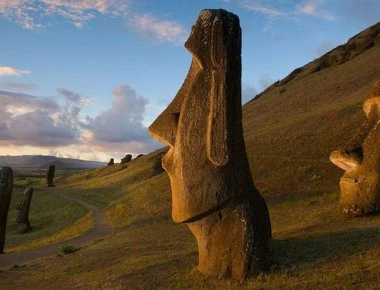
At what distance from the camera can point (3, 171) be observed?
26594 mm

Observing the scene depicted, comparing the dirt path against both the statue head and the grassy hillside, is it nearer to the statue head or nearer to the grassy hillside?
the grassy hillside

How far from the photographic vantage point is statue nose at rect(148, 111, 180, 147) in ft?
40.2

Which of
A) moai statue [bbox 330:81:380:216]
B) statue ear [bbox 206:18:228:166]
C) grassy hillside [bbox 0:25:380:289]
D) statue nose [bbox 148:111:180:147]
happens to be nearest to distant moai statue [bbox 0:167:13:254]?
grassy hillside [bbox 0:25:380:289]

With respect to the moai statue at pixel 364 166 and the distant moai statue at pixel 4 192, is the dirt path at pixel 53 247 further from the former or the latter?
the moai statue at pixel 364 166

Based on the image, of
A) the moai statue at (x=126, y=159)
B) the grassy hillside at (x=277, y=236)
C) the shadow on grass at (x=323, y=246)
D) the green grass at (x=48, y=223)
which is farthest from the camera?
the moai statue at (x=126, y=159)

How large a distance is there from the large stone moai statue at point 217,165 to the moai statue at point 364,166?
5900 millimetres

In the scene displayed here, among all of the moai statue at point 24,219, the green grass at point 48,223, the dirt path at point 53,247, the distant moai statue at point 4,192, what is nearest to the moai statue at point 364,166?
the dirt path at point 53,247

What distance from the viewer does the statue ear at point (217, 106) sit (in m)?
11.4

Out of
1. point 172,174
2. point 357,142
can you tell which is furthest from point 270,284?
point 357,142

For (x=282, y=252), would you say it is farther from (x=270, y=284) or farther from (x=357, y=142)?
(x=357, y=142)

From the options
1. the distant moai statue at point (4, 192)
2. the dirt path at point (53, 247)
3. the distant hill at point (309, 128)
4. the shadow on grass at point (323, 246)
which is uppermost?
the distant hill at point (309, 128)

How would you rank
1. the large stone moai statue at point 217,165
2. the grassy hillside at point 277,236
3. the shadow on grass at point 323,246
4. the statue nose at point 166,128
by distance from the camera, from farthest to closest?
the statue nose at point 166,128, the shadow on grass at point 323,246, the large stone moai statue at point 217,165, the grassy hillside at point 277,236

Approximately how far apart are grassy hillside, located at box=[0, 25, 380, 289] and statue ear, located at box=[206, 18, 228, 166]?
304 centimetres

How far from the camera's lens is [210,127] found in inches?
455
